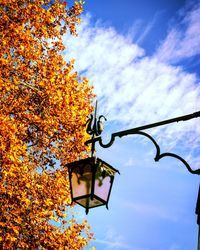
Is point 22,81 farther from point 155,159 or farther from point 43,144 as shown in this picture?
point 155,159

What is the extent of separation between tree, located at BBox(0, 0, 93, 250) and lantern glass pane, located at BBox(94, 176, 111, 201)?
9.35 metres

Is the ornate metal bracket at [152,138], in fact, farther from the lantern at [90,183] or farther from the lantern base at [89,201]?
the lantern base at [89,201]

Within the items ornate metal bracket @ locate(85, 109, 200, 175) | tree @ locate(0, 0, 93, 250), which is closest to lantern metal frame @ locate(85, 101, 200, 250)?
ornate metal bracket @ locate(85, 109, 200, 175)

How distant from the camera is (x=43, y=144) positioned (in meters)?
19.1

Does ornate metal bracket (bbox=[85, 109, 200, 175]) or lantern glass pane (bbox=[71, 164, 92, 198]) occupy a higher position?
ornate metal bracket (bbox=[85, 109, 200, 175])

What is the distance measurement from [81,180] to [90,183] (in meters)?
0.16

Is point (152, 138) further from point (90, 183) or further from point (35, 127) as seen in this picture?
point (35, 127)

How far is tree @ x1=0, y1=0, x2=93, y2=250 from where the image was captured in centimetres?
1600

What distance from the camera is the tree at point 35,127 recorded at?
1600cm

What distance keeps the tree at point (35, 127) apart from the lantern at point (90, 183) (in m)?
9.26

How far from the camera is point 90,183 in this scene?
615cm

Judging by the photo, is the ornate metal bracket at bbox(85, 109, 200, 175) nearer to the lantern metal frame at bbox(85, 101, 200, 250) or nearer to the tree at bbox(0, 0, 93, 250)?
the lantern metal frame at bbox(85, 101, 200, 250)

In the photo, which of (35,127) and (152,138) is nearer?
(152,138)

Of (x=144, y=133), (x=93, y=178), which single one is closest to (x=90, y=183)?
(x=93, y=178)
